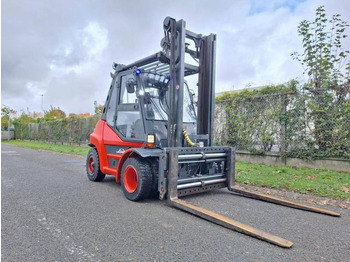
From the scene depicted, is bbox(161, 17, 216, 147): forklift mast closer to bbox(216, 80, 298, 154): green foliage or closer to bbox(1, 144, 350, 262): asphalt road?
bbox(1, 144, 350, 262): asphalt road

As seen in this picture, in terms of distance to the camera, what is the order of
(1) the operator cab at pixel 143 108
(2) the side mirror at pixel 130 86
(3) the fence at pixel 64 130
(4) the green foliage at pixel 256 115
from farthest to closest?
(3) the fence at pixel 64 130
(4) the green foliage at pixel 256 115
(2) the side mirror at pixel 130 86
(1) the operator cab at pixel 143 108

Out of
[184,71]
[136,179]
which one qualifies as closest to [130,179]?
[136,179]

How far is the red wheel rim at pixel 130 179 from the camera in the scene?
167 inches

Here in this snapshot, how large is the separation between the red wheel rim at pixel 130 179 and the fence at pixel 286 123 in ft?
15.6

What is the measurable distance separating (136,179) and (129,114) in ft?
4.29

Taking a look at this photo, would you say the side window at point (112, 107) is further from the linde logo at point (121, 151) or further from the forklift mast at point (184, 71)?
the forklift mast at point (184, 71)

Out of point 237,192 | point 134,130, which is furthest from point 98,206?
point 237,192

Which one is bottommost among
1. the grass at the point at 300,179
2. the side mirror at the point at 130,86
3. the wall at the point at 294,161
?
the grass at the point at 300,179

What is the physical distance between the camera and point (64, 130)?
19.6 metres

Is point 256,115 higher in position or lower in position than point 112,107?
higher

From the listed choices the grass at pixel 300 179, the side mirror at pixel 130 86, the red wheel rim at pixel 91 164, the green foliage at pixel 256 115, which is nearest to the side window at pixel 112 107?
the side mirror at pixel 130 86

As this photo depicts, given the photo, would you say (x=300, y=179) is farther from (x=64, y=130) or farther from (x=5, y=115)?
(x=5, y=115)

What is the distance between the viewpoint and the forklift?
3.93 metres

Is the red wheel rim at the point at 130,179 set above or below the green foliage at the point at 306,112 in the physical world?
below
